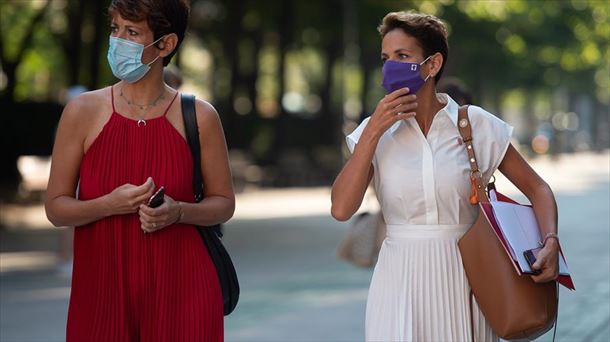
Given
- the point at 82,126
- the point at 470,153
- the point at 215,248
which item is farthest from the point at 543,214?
the point at 82,126

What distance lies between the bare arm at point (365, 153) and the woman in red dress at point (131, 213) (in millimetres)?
447

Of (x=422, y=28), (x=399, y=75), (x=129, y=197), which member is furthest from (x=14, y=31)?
(x=129, y=197)

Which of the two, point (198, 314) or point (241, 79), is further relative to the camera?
point (241, 79)

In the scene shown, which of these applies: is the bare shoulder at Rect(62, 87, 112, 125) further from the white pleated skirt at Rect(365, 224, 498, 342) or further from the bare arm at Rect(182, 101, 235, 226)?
the white pleated skirt at Rect(365, 224, 498, 342)

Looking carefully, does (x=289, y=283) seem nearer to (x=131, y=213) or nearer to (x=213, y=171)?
(x=213, y=171)

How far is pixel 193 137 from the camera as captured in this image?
446cm

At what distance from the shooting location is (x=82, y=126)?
4.41m

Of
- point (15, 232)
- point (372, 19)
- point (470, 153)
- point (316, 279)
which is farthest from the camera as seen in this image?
point (372, 19)

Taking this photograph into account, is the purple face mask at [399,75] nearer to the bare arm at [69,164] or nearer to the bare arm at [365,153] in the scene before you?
the bare arm at [365,153]

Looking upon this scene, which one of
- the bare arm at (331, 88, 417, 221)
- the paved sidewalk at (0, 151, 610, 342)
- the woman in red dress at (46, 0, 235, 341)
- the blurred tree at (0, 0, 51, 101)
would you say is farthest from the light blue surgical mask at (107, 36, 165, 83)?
→ the blurred tree at (0, 0, 51, 101)

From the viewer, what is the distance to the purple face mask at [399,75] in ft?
15.1

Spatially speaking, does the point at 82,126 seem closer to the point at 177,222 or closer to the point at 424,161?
the point at 177,222

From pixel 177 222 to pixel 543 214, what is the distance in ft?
4.06

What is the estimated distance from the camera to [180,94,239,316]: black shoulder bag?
446cm
